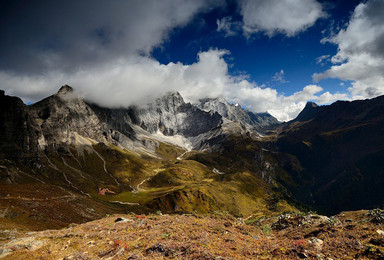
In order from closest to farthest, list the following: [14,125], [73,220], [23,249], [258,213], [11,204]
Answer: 1. [23,249]
2. [11,204]
3. [73,220]
4. [258,213]
5. [14,125]

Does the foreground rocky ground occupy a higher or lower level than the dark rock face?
lower

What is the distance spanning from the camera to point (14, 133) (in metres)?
187

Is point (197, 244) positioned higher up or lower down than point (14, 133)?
lower down

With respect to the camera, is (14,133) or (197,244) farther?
(14,133)

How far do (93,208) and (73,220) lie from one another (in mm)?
24209

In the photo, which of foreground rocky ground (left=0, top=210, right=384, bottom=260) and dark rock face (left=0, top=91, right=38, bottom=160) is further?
dark rock face (left=0, top=91, right=38, bottom=160)

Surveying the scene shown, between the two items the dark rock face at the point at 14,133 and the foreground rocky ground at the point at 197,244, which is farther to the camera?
the dark rock face at the point at 14,133

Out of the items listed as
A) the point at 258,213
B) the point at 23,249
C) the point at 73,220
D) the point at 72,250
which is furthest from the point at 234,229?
the point at 258,213

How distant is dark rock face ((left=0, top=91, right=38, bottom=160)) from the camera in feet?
576

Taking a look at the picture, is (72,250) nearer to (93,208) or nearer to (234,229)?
(234,229)

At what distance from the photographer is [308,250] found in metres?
16.1

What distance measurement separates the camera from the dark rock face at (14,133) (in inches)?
6914

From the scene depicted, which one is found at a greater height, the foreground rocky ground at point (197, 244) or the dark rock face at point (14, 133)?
the dark rock face at point (14, 133)

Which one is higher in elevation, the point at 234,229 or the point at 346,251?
the point at 346,251
